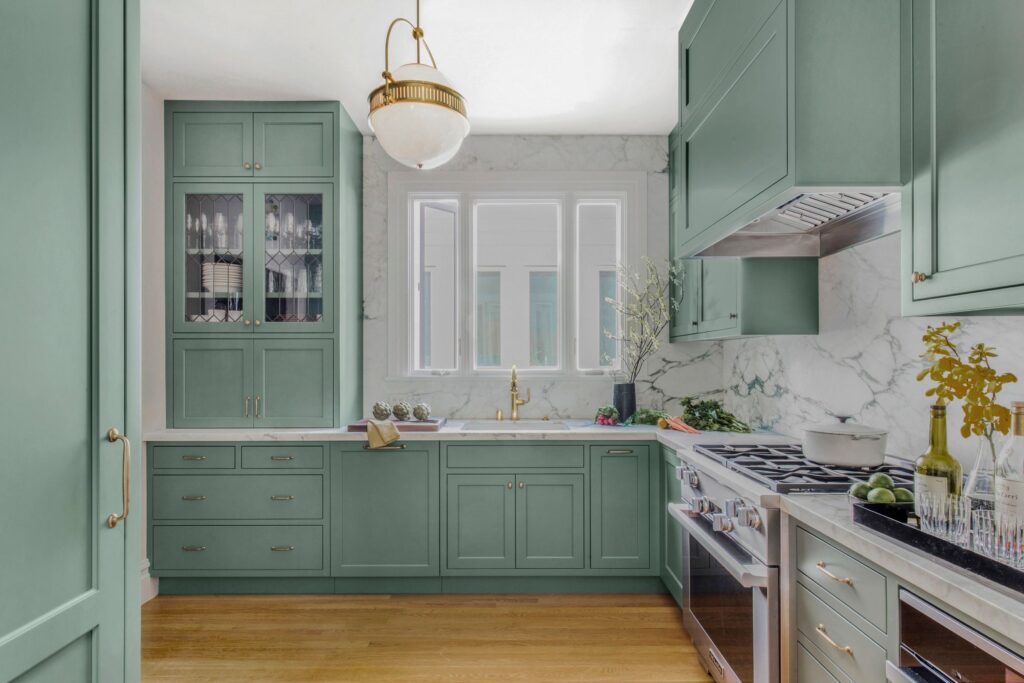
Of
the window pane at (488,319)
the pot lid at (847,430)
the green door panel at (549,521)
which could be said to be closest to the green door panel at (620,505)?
the green door panel at (549,521)

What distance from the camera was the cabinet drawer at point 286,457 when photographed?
9.68ft

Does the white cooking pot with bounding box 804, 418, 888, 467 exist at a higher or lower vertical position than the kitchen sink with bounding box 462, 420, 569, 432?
higher

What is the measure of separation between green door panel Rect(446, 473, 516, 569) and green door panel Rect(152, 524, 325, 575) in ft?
2.44

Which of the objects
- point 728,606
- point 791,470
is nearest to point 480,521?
point 728,606

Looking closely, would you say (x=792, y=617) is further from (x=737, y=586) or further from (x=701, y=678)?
(x=701, y=678)

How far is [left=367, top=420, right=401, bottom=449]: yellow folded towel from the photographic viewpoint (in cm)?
287

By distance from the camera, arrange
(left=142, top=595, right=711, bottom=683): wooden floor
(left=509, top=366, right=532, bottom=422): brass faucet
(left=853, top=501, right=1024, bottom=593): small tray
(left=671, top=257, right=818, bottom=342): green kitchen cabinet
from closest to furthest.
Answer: (left=853, top=501, right=1024, bottom=593): small tray → (left=142, top=595, right=711, bottom=683): wooden floor → (left=671, top=257, right=818, bottom=342): green kitchen cabinet → (left=509, top=366, right=532, bottom=422): brass faucet

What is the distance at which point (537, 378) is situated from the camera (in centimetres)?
354

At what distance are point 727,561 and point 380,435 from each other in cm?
180

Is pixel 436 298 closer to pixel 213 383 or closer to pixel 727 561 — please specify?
pixel 213 383

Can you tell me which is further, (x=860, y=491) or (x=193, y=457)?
(x=193, y=457)

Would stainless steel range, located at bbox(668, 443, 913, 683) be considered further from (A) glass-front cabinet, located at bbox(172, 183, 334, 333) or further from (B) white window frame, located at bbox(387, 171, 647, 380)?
(A) glass-front cabinet, located at bbox(172, 183, 334, 333)

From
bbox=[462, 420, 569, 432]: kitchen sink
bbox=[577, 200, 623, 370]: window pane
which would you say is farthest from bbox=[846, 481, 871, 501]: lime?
bbox=[577, 200, 623, 370]: window pane

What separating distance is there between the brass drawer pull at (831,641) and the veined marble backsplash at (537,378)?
216 cm
